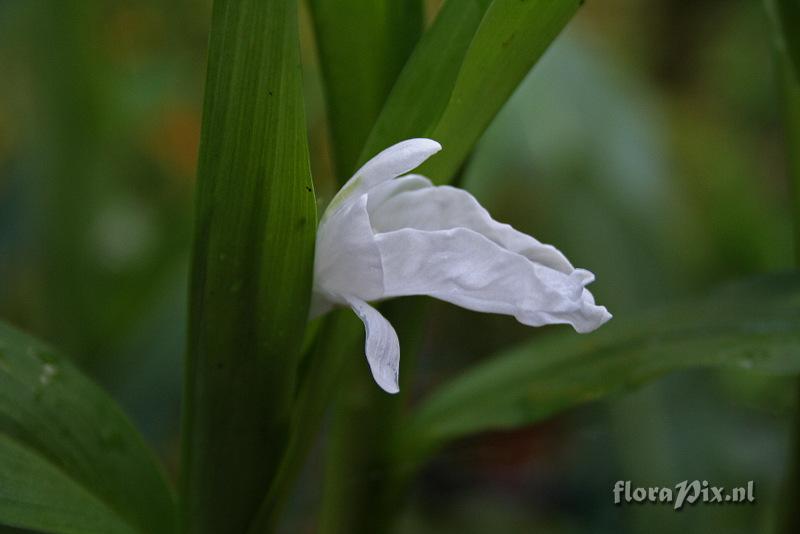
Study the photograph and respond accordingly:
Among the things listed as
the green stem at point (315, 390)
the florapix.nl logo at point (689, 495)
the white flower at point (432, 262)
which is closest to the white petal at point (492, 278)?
the white flower at point (432, 262)

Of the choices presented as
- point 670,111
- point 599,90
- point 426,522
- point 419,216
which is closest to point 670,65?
point 670,111

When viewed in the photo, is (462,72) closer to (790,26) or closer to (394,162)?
(394,162)

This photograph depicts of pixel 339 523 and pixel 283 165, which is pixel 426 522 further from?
pixel 283 165

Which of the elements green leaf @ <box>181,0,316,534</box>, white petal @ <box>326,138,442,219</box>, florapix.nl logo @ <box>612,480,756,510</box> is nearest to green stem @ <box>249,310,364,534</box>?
green leaf @ <box>181,0,316,534</box>

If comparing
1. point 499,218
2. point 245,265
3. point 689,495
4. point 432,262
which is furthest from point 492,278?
point 499,218

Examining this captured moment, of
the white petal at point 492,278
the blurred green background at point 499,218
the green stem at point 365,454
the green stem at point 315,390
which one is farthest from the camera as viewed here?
the blurred green background at point 499,218

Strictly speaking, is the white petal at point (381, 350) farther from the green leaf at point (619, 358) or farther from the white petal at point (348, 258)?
the green leaf at point (619, 358)
